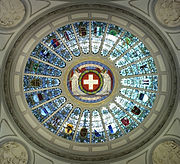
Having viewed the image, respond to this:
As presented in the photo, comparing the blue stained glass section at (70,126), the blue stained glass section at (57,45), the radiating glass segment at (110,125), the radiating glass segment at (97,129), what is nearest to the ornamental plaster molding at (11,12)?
the blue stained glass section at (57,45)

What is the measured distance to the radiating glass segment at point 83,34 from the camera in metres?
13.6

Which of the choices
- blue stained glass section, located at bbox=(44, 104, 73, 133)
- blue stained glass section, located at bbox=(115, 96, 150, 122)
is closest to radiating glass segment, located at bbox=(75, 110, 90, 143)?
blue stained glass section, located at bbox=(44, 104, 73, 133)

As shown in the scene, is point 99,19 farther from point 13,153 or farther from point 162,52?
point 13,153

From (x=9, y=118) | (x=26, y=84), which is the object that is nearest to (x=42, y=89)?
(x=26, y=84)

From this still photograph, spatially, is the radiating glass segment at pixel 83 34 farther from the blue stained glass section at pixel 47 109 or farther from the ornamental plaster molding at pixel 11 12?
the blue stained glass section at pixel 47 109

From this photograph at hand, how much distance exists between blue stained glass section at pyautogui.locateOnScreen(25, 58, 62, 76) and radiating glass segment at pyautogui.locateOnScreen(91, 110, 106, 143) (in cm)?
279

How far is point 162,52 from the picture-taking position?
13156 millimetres

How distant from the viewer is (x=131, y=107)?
14.9m

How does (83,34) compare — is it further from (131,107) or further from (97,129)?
(97,129)

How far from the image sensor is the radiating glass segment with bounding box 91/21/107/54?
44.5 feet

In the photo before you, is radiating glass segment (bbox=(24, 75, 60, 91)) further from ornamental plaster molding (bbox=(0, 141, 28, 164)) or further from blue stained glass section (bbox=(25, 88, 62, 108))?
ornamental plaster molding (bbox=(0, 141, 28, 164))

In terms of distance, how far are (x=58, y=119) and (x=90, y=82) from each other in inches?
95.0

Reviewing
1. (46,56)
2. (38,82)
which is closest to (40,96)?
(38,82)

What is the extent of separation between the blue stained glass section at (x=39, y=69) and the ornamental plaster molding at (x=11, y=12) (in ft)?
7.78
